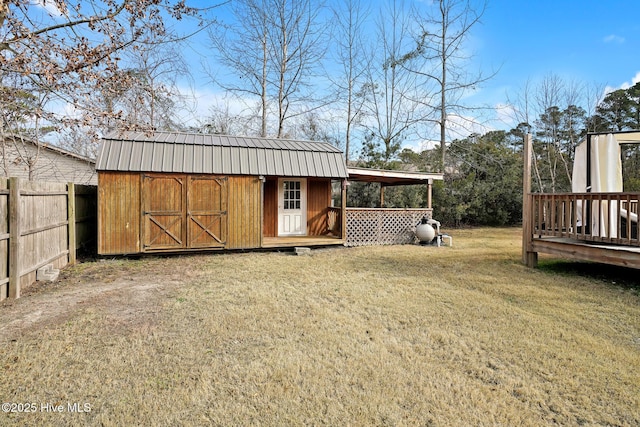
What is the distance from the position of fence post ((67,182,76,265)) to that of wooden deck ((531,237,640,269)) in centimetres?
908

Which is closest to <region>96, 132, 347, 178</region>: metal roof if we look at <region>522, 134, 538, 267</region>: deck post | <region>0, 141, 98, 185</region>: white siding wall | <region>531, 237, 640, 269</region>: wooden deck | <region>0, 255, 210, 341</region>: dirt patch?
<region>0, 255, 210, 341</region>: dirt patch

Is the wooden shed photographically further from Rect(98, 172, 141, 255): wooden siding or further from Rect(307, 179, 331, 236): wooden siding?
Rect(307, 179, 331, 236): wooden siding

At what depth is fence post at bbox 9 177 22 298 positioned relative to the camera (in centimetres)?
443

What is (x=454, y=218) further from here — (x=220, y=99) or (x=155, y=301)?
(x=155, y=301)

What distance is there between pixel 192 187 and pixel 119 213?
1.61 m

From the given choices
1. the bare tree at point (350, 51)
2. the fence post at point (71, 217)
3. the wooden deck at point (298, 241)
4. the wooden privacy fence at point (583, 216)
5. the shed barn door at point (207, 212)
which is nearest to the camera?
the wooden privacy fence at point (583, 216)

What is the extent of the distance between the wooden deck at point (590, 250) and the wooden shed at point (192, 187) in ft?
15.5

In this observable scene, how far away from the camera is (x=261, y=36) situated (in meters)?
15.9

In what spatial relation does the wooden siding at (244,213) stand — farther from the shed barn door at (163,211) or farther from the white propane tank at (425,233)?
the white propane tank at (425,233)

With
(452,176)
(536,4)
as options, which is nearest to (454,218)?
(452,176)

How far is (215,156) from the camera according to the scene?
848cm

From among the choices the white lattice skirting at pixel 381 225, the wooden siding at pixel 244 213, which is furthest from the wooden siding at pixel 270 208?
the white lattice skirting at pixel 381 225

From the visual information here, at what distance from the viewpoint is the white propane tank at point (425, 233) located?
10.2 metres

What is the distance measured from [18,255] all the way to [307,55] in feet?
47.8
